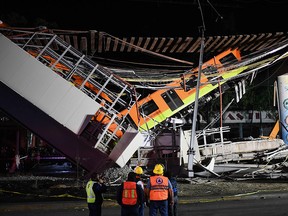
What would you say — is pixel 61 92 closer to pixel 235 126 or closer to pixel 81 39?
pixel 81 39

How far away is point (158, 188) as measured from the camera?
691 cm

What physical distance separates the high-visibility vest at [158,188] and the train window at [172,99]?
9.60m

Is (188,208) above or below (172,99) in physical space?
below

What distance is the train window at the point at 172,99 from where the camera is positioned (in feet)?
53.8

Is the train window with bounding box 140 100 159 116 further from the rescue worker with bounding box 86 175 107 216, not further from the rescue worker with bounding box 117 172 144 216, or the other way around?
the rescue worker with bounding box 117 172 144 216

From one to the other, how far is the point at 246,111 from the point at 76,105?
2285 cm

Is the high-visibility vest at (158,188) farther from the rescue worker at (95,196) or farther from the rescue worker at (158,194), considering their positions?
the rescue worker at (95,196)

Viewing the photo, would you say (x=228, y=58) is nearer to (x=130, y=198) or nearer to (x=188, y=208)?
(x=188, y=208)

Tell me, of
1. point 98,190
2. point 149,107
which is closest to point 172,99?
point 149,107

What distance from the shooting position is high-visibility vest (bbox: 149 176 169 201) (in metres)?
6.90

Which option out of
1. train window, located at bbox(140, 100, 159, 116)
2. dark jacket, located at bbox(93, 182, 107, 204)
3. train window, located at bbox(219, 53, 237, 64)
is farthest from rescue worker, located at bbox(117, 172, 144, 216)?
train window, located at bbox(219, 53, 237, 64)

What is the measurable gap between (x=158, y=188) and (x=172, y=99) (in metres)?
9.82

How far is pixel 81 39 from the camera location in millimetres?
15148

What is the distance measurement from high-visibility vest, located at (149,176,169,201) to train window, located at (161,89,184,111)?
31.5 feet
